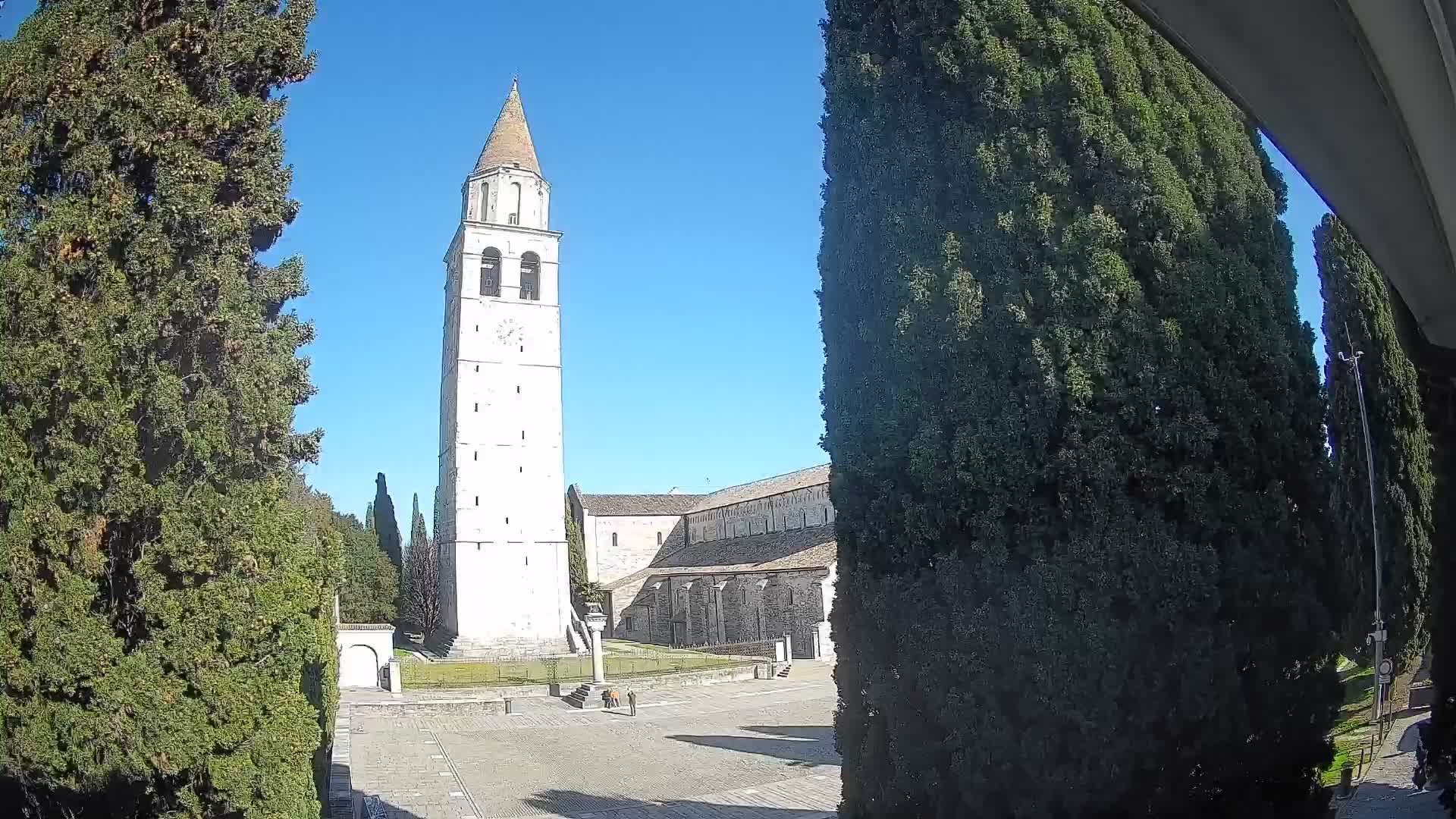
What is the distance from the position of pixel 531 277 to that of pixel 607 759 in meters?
26.5

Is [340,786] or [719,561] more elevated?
[719,561]

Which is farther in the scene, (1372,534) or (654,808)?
(1372,534)

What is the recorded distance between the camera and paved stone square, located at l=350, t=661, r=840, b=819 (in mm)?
12625

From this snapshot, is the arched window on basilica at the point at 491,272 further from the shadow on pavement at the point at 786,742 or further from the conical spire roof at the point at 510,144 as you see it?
the shadow on pavement at the point at 786,742

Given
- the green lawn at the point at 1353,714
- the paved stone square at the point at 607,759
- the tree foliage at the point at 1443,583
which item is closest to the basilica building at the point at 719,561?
the paved stone square at the point at 607,759

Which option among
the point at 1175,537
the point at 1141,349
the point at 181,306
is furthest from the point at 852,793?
the point at 181,306

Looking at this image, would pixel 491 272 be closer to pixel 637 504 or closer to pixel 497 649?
pixel 497 649

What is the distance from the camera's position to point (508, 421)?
37312mm

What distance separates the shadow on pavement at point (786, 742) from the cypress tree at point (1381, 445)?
8.89 meters

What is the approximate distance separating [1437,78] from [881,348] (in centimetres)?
424

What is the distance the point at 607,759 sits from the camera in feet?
55.1

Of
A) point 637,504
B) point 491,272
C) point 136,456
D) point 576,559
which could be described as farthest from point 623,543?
point 136,456

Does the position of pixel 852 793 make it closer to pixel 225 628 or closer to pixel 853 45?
pixel 225 628

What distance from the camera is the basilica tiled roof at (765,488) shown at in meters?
44.4
